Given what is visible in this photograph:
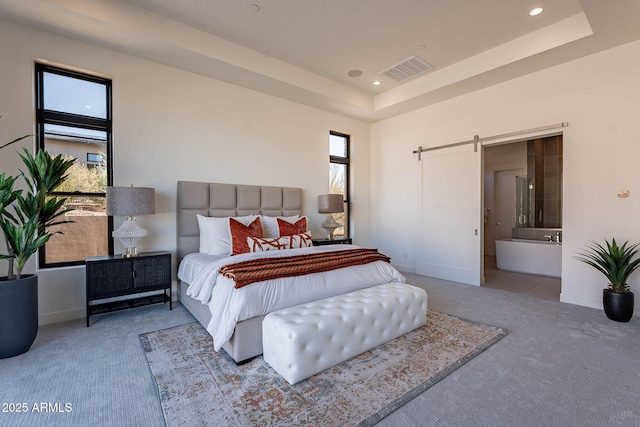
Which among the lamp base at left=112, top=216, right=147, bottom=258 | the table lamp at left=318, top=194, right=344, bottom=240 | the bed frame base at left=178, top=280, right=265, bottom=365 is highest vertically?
the table lamp at left=318, top=194, right=344, bottom=240

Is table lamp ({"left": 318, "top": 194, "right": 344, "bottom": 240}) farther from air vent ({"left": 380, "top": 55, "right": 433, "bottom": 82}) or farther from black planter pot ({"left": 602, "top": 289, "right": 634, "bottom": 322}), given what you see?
black planter pot ({"left": 602, "top": 289, "right": 634, "bottom": 322})

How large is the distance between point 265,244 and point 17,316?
221 centimetres

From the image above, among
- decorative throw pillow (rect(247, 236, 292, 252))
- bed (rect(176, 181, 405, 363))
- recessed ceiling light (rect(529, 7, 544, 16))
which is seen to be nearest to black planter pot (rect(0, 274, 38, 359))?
bed (rect(176, 181, 405, 363))

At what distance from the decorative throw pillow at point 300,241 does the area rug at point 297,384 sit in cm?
153

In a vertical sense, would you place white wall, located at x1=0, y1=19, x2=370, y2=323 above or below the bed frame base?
above

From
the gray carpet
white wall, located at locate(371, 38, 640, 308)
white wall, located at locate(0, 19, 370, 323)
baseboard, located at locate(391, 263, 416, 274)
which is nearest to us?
the gray carpet

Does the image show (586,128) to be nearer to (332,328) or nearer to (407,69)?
(407,69)

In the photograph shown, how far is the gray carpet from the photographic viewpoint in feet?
5.55

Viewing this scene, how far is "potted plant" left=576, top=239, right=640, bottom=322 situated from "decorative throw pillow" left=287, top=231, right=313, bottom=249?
11.1ft

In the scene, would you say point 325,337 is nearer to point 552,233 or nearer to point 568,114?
point 568,114

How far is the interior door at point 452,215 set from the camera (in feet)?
15.3

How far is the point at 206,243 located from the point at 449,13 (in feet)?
12.7

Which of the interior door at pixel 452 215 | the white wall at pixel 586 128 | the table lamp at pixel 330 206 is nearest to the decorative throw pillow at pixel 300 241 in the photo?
the table lamp at pixel 330 206

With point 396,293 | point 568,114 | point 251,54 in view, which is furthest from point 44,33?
point 568,114
